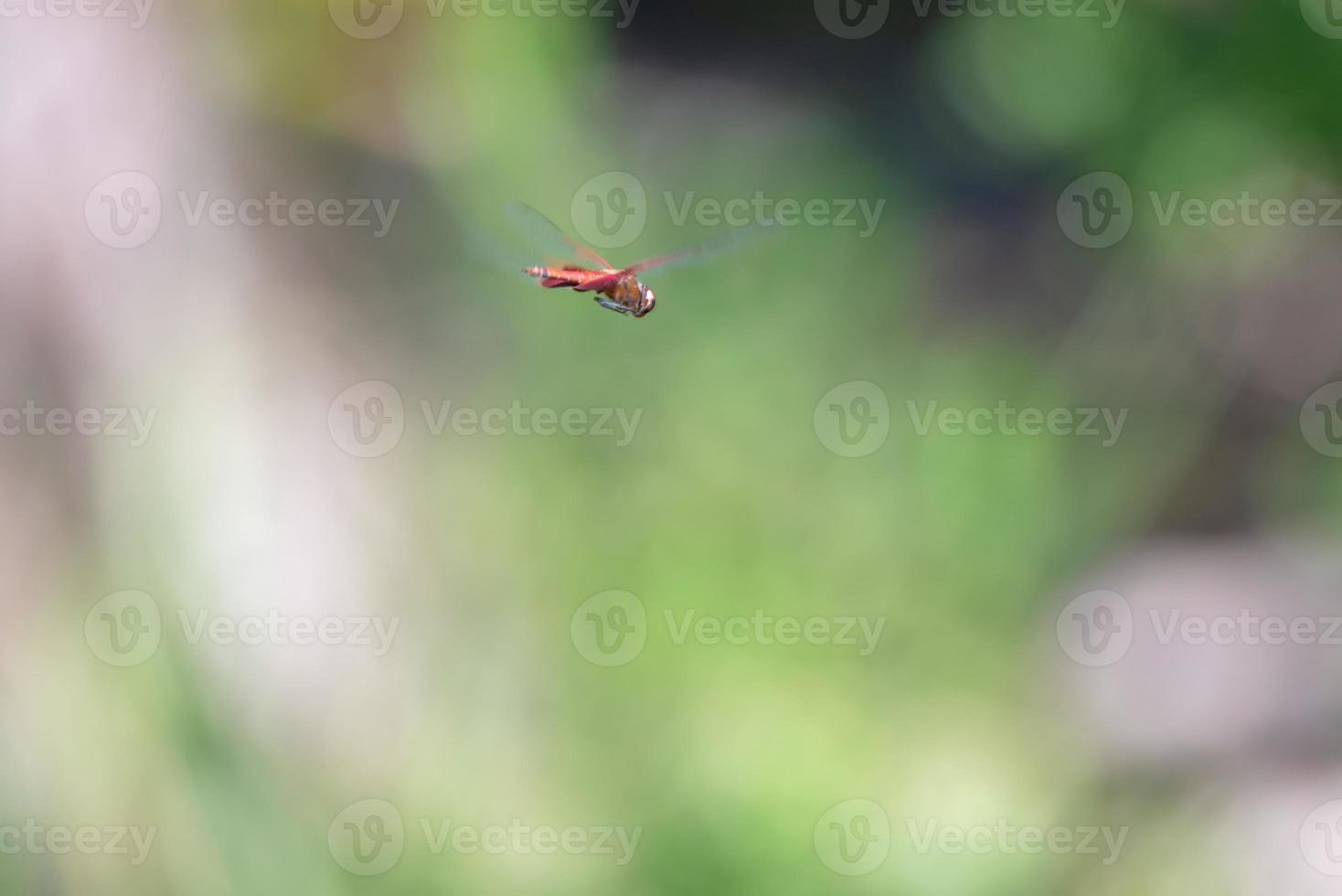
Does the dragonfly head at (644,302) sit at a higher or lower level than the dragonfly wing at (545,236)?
lower

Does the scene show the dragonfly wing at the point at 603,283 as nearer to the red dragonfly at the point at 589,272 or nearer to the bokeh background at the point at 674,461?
the red dragonfly at the point at 589,272

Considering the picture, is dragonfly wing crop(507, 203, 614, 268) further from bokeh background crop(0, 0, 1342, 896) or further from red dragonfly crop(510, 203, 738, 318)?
bokeh background crop(0, 0, 1342, 896)

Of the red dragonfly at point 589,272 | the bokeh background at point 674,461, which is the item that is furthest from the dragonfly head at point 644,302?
the bokeh background at point 674,461

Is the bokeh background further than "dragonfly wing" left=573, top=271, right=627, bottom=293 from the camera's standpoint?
Yes

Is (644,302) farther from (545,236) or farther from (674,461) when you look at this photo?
(674,461)

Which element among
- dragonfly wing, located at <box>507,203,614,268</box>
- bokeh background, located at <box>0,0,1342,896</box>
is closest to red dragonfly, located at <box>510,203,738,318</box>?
dragonfly wing, located at <box>507,203,614,268</box>

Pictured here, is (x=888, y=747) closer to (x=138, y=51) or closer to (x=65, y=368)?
(x=65, y=368)

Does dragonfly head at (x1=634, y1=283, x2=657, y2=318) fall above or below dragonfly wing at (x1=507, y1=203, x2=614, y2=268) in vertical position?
below
